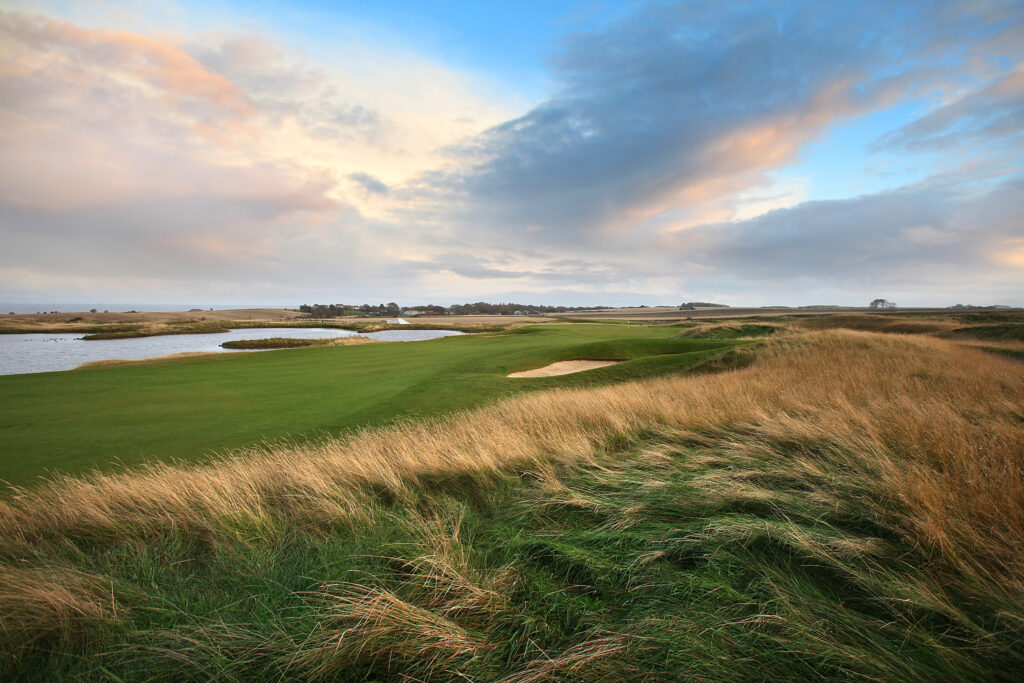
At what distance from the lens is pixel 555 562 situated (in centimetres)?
302

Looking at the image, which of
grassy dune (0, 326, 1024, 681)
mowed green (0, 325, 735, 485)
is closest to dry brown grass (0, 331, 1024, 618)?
grassy dune (0, 326, 1024, 681)

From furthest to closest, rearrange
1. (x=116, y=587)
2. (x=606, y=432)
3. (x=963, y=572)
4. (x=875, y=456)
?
(x=606, y=432) < (x=875, y=456) < (x=116, y=587) < (x=963, y=572)

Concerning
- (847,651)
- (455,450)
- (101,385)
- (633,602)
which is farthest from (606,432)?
(101,385)

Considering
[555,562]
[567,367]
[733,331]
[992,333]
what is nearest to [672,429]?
[555,562]

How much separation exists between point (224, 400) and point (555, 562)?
1292 centimetres

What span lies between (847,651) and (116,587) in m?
4.67

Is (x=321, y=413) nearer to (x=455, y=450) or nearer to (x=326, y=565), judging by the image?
(x=455, y=450)

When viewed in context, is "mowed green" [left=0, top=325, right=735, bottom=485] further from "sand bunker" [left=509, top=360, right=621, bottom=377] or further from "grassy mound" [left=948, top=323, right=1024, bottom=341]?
"grassy mound" [left=948, top=323, right=1024, bottom=341]

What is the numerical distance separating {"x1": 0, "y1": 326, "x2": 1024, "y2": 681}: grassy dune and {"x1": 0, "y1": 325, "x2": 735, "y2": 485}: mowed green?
3257mm

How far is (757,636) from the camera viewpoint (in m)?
2.14

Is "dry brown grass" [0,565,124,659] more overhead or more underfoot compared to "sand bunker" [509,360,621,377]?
more overhead

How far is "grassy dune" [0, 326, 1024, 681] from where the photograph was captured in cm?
211

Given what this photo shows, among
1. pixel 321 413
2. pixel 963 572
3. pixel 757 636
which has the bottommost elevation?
pixel 321 413

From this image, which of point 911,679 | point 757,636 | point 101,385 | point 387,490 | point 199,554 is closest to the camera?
point 911,679
